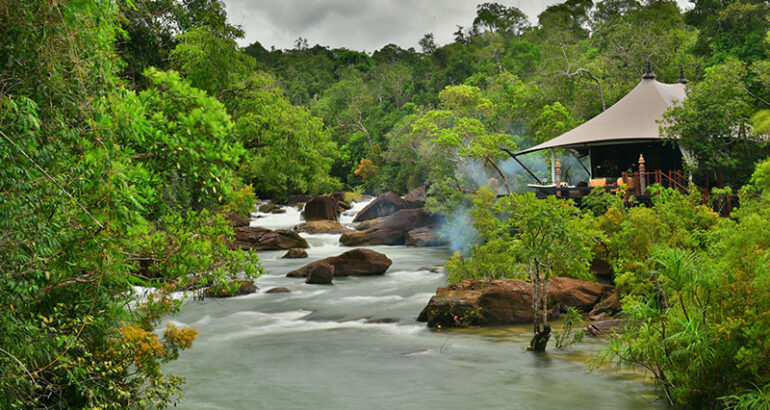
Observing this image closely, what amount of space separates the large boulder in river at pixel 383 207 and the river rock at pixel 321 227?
7.86 feet

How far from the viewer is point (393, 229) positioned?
101 feet

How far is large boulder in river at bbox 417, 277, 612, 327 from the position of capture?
1365cm

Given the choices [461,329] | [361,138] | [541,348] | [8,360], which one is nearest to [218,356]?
[461,329]

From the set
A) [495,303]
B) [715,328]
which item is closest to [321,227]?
[495,303]

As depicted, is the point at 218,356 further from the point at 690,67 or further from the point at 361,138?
the point at 361,138

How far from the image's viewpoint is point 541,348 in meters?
11.3

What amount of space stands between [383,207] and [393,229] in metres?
4.36

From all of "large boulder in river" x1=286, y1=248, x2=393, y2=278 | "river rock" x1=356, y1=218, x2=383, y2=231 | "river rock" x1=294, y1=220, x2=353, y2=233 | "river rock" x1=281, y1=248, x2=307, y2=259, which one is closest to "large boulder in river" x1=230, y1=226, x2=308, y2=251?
"river rock" x1=281, y1=248, x2=307, y2=259

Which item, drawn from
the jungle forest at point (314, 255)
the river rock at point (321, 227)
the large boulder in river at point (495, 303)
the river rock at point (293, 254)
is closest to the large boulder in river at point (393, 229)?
the jungle forest at point (314, 255)

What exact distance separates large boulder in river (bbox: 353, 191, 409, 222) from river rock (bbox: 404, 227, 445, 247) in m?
4.53

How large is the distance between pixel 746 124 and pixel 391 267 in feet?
38.4

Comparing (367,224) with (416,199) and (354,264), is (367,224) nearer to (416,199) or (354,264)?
(416,199)

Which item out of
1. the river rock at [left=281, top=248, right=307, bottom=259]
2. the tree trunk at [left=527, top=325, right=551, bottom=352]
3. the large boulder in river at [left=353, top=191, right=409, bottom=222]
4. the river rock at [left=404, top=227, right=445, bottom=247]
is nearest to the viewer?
the tree trunk at [left=527, top=325, right=551, bottom=352]

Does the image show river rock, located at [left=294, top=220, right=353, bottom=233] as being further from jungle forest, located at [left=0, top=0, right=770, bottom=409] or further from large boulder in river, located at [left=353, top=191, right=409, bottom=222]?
large boulder in river, located at [left=353, top=191, right=409, bottom=222]
